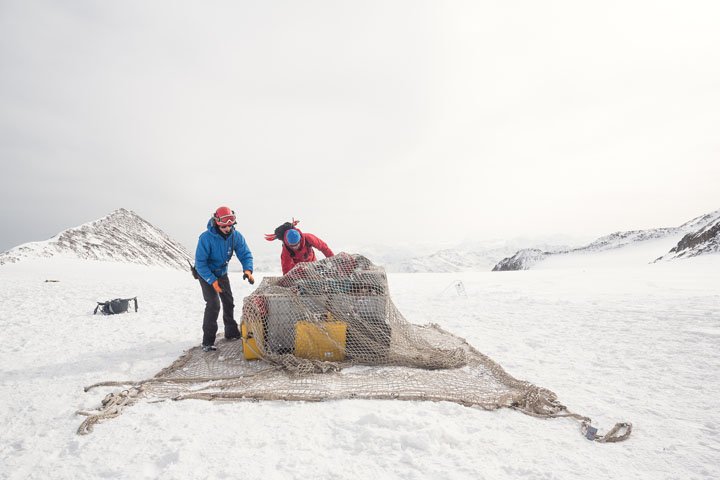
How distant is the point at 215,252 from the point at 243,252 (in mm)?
419

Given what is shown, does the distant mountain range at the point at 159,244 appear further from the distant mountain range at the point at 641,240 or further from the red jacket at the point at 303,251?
the red jacket at the point at 303,251

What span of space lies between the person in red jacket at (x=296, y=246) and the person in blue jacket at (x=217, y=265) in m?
0.92

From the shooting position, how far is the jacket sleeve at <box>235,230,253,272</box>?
518 centimetres

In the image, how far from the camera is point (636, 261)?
3447 cm

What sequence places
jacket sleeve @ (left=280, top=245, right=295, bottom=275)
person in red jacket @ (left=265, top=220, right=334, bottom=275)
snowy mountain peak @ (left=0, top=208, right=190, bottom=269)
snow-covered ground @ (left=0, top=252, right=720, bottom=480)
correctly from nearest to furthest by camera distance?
snow-covered ground @ (left=0, top=252, right=720, bottom=480), person in red jacket @ (left=265, top=220, right=334, bottom=275), jacket sleeve @ (left=280, top=245, right=295, bottom=275), snowy mountain peak @ (left=0, top=208, right=190, bottom=269)

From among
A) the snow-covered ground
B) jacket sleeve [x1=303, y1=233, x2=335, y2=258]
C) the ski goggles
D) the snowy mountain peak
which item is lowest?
the snow-covered ground

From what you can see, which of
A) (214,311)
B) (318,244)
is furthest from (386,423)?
(318,244)

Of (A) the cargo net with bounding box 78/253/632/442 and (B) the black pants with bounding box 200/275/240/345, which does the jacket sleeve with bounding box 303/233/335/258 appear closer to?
(A) the cargo net with bounding box 78/253/632/442

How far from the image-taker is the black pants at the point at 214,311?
478 cm

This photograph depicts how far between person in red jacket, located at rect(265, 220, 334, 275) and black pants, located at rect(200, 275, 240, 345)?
1.16 meters

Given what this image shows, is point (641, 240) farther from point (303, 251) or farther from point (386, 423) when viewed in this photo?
point (386, 423)

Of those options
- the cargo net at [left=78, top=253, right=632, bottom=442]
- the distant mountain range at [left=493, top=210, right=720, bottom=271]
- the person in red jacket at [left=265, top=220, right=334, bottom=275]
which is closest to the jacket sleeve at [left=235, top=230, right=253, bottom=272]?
the cargo net at [left=78, top=253, right=632, bottom=442]

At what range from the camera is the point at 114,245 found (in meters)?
32.3

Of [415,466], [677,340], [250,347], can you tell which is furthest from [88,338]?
[677,340]
